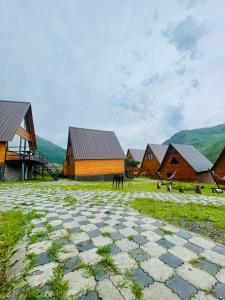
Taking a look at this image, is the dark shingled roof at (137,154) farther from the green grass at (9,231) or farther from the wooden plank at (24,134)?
the green grass at (9,231)

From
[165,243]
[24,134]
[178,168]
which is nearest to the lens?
[165,243]

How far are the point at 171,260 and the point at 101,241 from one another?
124 cm

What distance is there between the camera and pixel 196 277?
2.42 metres

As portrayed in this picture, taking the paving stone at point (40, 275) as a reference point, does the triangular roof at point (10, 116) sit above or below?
above

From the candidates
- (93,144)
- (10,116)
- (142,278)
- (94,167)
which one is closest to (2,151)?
(10,116)

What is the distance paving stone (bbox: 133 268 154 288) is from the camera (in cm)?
226

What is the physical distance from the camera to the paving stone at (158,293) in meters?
2.03

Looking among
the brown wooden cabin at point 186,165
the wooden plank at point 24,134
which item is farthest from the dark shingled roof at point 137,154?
the wooden plank at point 24,134

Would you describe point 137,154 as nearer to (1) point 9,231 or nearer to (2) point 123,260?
(1) point 9,231

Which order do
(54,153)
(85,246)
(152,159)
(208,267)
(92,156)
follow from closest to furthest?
(208,267), (85,246), (92,156), (152,159), (54,153)

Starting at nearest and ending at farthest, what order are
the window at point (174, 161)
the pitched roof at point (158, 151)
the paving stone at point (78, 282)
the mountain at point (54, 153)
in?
1. the paving stone at point (78, 282)
2. the window at point (174, 161)
3. the pitched roof at point (158, 151)
4. the mountain at point (54, 153)

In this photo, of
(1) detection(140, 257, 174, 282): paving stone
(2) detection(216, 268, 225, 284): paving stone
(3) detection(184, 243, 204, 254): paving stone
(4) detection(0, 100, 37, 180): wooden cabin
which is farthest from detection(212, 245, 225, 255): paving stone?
(4) detection(0, 100, 37, 180): wooden cabin

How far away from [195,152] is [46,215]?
25545 millimetres

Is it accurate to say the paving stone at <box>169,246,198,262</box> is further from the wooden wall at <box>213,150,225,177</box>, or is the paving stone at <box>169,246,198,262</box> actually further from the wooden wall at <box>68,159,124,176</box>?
the wooden wall at <box>68,159,124,176</box>
